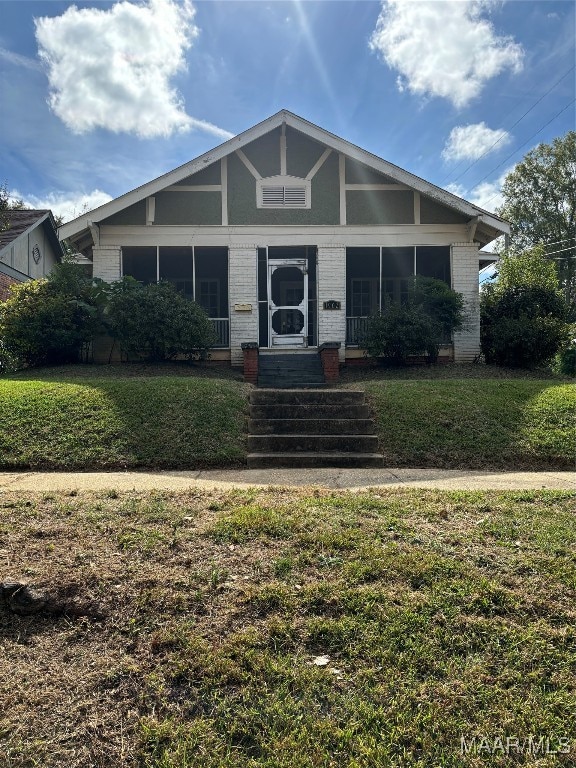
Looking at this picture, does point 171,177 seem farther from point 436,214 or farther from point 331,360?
point 436,214

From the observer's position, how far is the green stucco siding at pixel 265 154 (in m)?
12.6

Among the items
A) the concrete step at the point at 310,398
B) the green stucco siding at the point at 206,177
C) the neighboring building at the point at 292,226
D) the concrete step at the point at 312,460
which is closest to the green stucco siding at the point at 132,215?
the neighboring building at the point at 292,226

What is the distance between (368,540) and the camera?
3225 mm

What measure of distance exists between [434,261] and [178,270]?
24.8 ft

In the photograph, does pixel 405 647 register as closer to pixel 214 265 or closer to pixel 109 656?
pixel 109 656

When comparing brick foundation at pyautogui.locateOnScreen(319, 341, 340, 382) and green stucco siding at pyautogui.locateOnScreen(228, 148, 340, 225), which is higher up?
green stucco siding at pyautogui.locateOnScreen(228, 148, 340, 225)

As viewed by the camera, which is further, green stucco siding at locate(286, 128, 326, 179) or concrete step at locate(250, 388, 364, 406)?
green stucco siding at locate(286, 128, 326, 179)

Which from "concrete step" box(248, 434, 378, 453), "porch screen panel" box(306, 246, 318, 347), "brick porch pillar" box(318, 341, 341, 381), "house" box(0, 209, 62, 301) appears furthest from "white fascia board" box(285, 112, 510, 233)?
"house" box(0, 209, 62, 301)

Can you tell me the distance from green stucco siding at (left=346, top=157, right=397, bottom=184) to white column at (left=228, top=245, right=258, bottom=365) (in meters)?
3.17

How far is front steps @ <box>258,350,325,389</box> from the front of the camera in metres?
10.3

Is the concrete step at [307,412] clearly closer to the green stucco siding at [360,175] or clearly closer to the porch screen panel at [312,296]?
the porch screen panel at [312,296]

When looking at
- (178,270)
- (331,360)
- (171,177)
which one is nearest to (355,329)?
(331,360)

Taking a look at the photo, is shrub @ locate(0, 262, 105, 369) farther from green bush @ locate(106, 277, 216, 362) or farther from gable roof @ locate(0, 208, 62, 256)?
gable roof @ locate(0, 208, 62, 256)

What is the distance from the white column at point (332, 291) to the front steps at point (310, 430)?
4802mm
